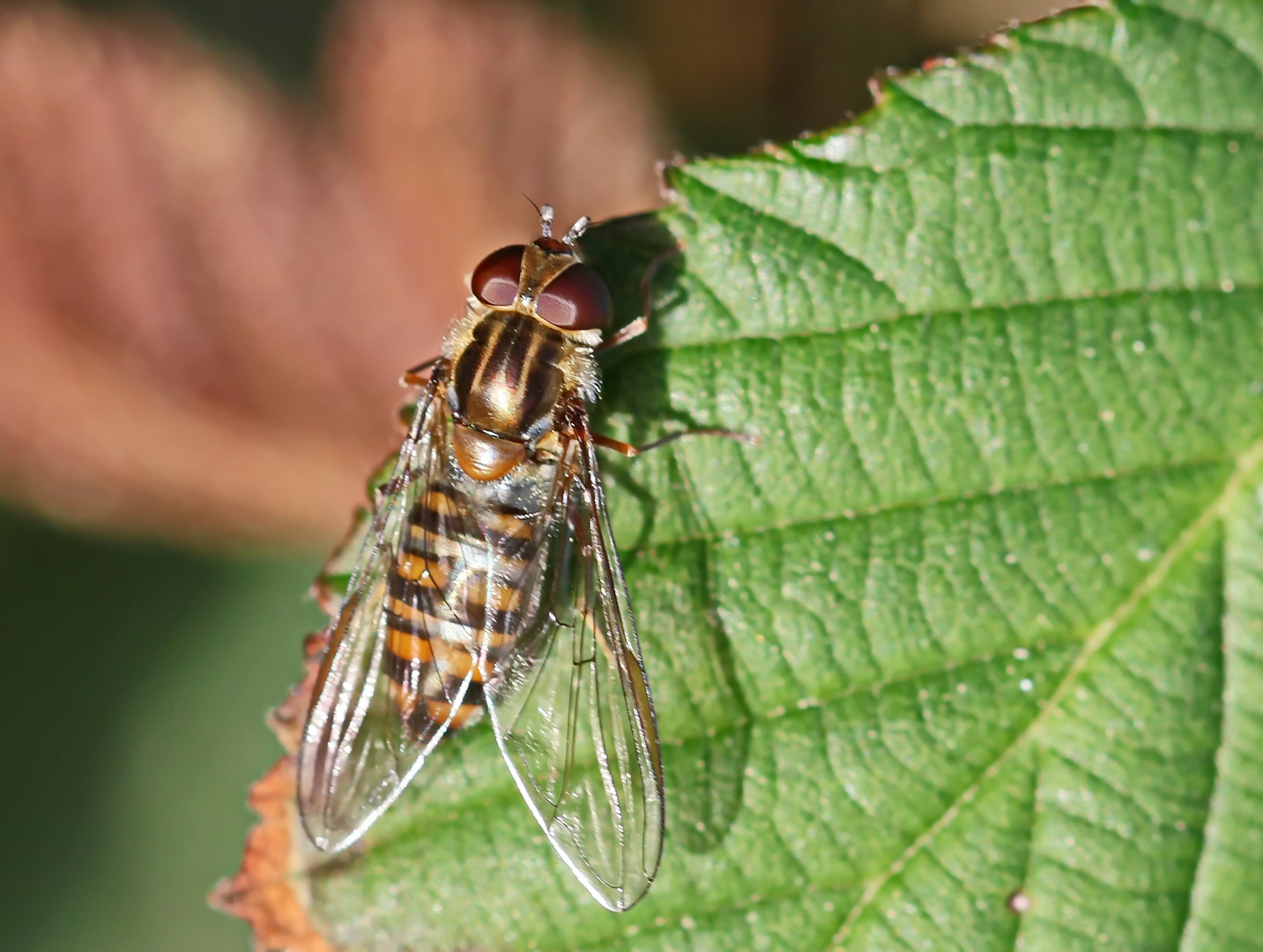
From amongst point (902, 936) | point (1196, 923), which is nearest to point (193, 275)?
point (902, 936)

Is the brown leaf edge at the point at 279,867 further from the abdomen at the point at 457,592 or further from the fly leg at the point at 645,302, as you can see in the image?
the fly leg at the point at 645,302

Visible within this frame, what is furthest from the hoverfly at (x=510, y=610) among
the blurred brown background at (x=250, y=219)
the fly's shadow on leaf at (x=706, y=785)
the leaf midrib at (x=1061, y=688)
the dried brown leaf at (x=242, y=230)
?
the dried brown leaf at (x=242, y=230)

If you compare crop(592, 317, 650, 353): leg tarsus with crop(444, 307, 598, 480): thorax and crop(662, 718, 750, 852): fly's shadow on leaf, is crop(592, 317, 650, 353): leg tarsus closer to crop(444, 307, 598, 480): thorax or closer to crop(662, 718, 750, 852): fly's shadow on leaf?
crop(444, 307, 598, 480): thorax

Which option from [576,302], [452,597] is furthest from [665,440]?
[452,597]

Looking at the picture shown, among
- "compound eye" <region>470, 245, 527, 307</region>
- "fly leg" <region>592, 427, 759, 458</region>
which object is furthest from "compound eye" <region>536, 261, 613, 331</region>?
"fly leg" <region>592, 427, 759, 458</region>

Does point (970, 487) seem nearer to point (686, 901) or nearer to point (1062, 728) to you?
point (1062, 728)

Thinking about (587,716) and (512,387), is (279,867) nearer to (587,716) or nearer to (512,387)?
(587,716)

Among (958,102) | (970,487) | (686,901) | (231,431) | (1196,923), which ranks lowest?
(1196,923)
